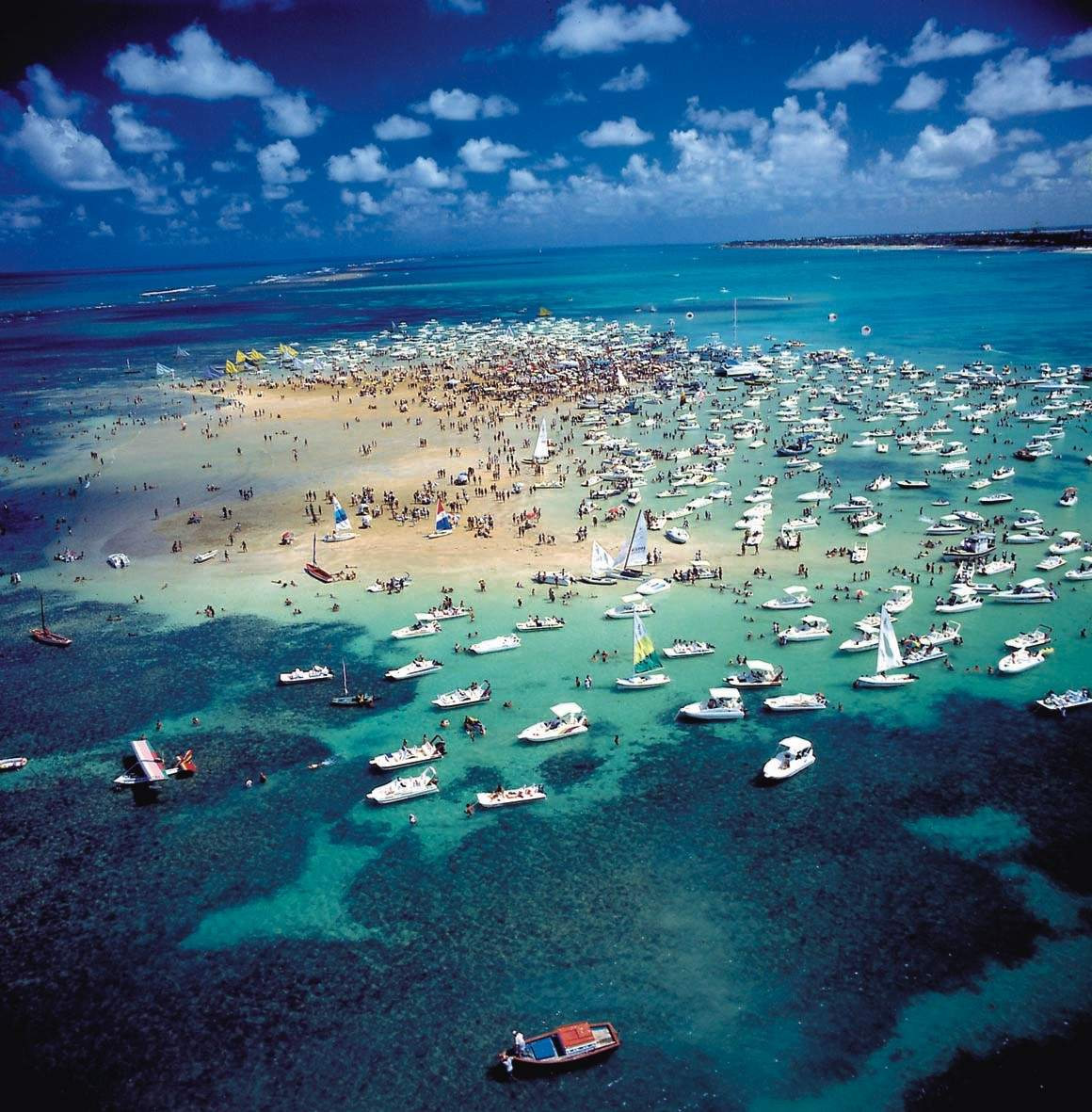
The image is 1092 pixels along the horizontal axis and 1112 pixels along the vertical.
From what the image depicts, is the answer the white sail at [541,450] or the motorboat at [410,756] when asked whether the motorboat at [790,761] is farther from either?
the white sail at [541,450]

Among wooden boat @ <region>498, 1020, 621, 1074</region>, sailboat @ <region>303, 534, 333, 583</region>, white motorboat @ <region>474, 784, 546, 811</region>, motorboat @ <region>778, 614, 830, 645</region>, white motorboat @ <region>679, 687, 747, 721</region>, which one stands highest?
sailboat @ <region>303, 534, 333, 583</region>

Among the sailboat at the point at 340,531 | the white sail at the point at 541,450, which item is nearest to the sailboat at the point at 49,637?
the sailboat at the point at 340,531

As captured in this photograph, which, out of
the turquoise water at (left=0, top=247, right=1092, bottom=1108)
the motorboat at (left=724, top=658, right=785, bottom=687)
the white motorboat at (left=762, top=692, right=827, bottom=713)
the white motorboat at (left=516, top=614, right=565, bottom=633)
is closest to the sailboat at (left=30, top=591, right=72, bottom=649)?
the turquoise water at (left=0, top=247, right=1092, bottom=1108)

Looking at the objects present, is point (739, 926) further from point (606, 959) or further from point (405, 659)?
point (405, 659)

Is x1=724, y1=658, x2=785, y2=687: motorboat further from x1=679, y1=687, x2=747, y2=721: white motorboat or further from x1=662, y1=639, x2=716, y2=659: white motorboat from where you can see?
x1=662, y1=639, x2=716, y2=659: white motorboat

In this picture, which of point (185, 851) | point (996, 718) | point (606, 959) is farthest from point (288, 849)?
point (996, 718)
